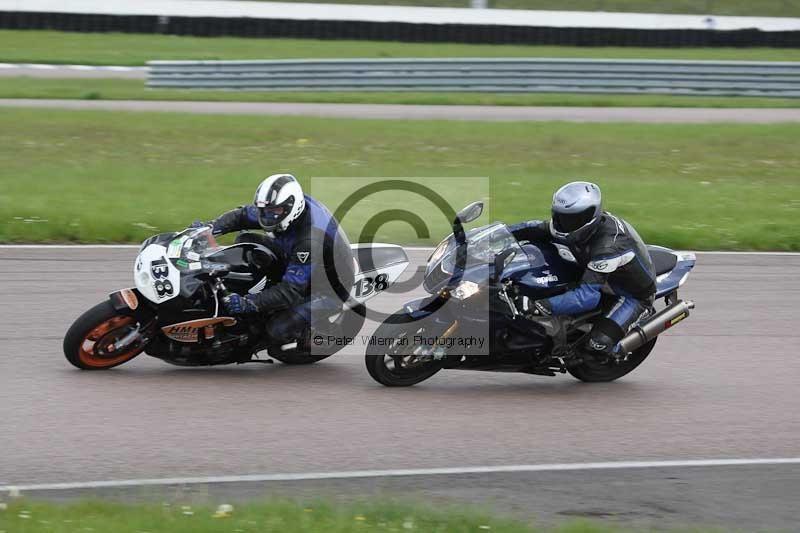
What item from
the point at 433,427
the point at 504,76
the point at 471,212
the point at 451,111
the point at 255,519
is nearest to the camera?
the point at 255,519

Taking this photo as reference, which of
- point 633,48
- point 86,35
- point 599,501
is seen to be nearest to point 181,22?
point 86,35

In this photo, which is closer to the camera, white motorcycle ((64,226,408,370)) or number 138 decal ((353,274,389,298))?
white motorcycle ((64,226,408,370))

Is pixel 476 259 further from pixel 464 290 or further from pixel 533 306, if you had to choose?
pixel 533 306

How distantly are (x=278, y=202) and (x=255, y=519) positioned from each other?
2814 mm

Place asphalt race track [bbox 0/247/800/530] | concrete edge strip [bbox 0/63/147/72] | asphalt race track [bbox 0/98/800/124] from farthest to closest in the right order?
concrete edge strip [bbox 0/63/147/72], asphalt race track [bbox 0/98/800/124], asphalt race track [bbox 0/247/800/530]

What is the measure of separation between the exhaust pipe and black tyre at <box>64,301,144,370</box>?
143 inches

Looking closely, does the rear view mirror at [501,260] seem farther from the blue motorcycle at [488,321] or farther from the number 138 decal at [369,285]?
the number 138 decal at [369,285]

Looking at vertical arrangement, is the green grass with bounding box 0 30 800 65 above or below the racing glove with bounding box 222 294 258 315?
above

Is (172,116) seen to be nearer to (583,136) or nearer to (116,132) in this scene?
(116,132)

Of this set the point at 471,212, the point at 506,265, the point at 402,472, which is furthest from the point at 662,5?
the point at 402,472

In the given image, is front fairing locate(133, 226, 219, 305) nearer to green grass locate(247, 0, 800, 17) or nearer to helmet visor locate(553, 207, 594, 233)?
helmet visor locate(553, 207, 594, 233)

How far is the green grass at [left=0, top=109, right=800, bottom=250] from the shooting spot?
516 inches

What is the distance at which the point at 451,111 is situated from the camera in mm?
22172

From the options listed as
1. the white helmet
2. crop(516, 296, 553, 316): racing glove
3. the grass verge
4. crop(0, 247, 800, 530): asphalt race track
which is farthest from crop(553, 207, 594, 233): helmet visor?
the grass verge
